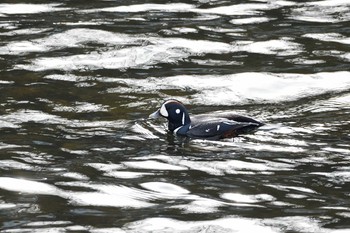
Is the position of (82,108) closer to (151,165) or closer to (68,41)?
(151,165)

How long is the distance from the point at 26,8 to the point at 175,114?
6380 mm

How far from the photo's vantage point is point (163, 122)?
13141 millimetres

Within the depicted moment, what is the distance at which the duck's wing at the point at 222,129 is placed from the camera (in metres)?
12.0

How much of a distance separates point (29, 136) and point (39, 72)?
3007 mm

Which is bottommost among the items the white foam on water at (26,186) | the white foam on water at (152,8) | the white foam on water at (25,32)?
the white foam on water at (26,186)

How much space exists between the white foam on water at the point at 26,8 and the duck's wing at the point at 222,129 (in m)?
6.37

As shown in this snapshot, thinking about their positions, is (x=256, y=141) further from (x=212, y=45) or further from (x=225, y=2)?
(x=225, y=2)

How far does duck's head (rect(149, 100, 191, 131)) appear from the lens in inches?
487

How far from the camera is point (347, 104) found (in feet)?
43.7

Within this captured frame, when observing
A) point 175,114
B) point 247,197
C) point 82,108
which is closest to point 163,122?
point 175,114

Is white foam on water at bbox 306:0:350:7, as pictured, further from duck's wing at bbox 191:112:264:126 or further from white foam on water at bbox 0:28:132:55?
duck's wing at bbox 191:112:264:126

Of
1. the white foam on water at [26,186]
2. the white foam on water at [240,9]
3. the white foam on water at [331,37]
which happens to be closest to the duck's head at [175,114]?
the white foam on water at [26,186]

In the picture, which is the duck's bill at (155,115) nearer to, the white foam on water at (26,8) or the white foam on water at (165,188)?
the white foam on water at (165,188)

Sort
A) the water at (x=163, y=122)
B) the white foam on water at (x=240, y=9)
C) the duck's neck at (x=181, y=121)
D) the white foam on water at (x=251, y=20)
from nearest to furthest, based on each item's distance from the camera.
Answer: the water at (x=163, y=122) < the duck's neck at (x=181, y=121) < the white foam on water at (x=251, y=20) < the white foam on water at (x=240, y=9)
